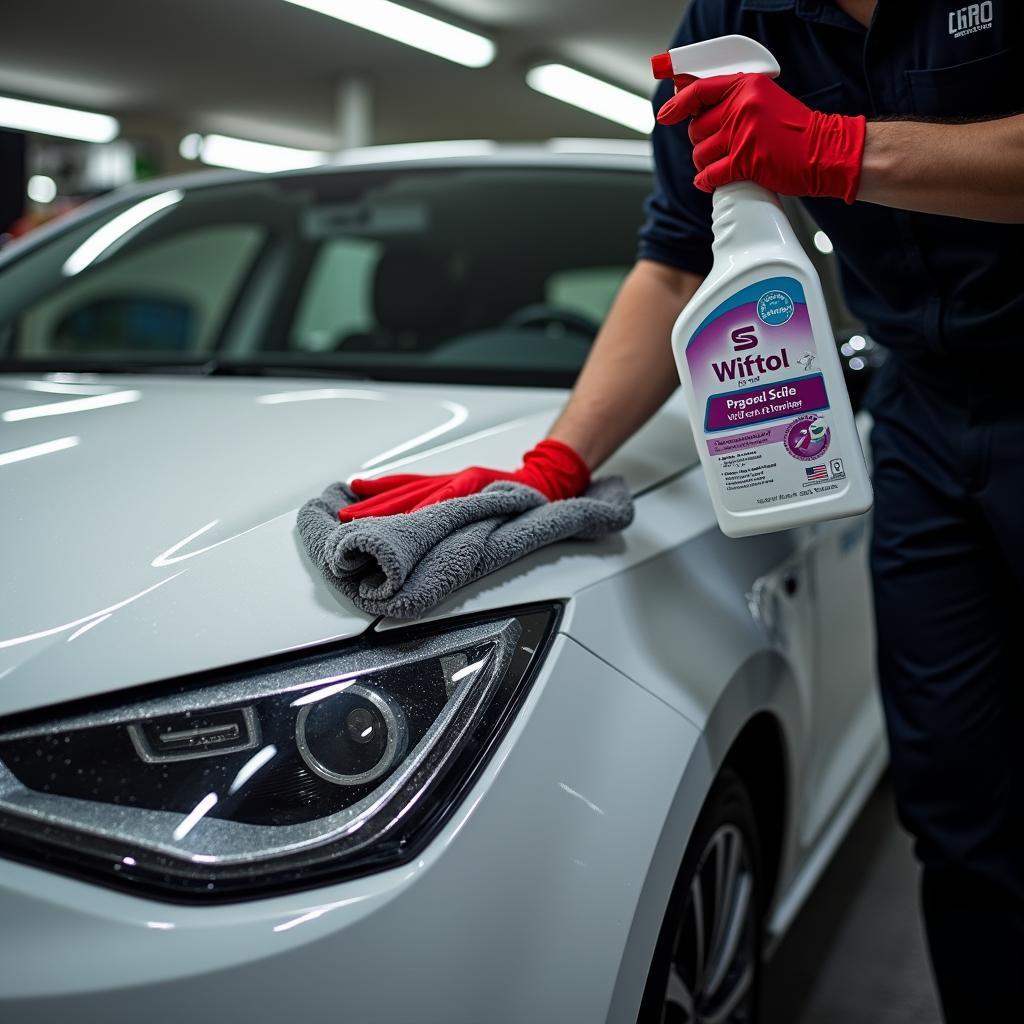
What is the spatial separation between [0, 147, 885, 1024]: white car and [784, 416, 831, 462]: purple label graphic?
0.17m

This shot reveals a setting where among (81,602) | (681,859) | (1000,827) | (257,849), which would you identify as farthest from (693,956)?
(81,602)

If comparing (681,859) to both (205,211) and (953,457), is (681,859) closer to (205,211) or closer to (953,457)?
(953,457)

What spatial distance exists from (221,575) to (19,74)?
8014mm

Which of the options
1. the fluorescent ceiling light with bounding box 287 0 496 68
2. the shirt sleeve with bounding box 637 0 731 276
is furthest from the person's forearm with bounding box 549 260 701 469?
the fluorescent ceiling light with bounding box 287 0 496 68

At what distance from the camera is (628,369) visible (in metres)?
1.15

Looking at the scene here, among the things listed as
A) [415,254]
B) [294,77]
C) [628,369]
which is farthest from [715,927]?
[294,77]

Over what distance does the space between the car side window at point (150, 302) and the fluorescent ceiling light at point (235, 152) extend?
765mm

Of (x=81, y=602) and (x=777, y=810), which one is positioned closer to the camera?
(x=81, y=602)

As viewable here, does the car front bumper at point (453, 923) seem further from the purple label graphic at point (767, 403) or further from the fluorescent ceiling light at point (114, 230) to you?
the fluorescent ceiling light at point (114, 230)

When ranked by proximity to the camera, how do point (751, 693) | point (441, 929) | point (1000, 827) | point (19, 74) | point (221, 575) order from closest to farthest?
point (441, 929), point (221, 575), point (751, 693), point (1000, 827), point (19, 74)

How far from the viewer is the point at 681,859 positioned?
2.91 ft

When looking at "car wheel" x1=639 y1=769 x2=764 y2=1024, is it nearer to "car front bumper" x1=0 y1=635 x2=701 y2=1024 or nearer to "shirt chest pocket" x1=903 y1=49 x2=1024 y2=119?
"car front bumper" x1=0 y1=635 x2=701 y2=1024

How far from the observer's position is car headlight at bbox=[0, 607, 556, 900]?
70 centimetres

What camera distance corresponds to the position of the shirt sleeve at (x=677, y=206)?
1.18 m
